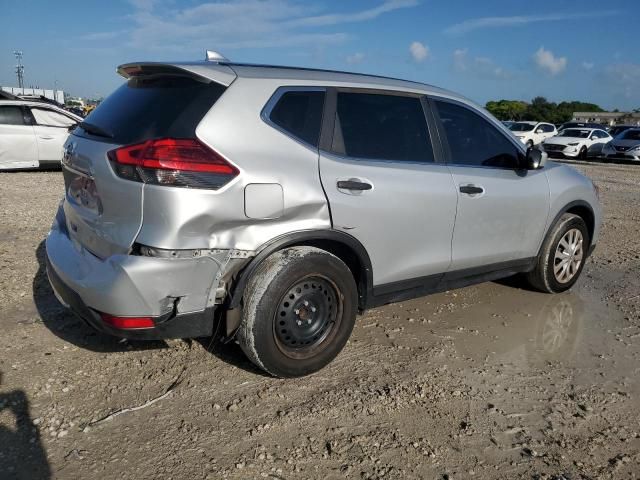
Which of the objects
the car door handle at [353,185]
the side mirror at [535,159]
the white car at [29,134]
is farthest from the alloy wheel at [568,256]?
the white car at [29,134]

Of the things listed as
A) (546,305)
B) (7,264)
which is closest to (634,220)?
(546,305)

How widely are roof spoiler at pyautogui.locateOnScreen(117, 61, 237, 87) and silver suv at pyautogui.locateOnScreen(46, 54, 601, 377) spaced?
1 centimetres

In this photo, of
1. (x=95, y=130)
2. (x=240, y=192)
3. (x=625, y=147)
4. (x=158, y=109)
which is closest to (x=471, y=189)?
(x=240, y=192)

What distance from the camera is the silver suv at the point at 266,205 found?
2670 mm

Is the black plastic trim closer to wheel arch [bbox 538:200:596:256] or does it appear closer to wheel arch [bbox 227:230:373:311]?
wheel arch [bbox 227:230:373:311]

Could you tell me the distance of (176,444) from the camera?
8.54ft

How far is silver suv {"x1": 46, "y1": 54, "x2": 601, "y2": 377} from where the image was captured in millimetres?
2670

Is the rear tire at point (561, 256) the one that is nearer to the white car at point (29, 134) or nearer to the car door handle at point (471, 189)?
the car door handle at point (471, 189)

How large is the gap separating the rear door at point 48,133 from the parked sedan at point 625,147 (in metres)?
20.3

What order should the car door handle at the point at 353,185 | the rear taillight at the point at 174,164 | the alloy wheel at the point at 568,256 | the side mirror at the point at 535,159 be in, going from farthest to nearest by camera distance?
1. the alloy wheel at the point at 568,256
2. the side mirror at the point at 535,159
3. the car door handle at the point at 353,185
4. the rear taillight at the point at 174,164

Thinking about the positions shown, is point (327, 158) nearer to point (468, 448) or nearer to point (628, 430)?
point (468, 448)

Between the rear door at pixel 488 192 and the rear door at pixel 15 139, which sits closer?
the rear door at pixel 488 192

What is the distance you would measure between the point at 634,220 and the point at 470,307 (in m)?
5.63

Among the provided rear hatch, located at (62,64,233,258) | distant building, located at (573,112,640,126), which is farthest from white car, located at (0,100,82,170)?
distant building, located at (573,112,640,126)
